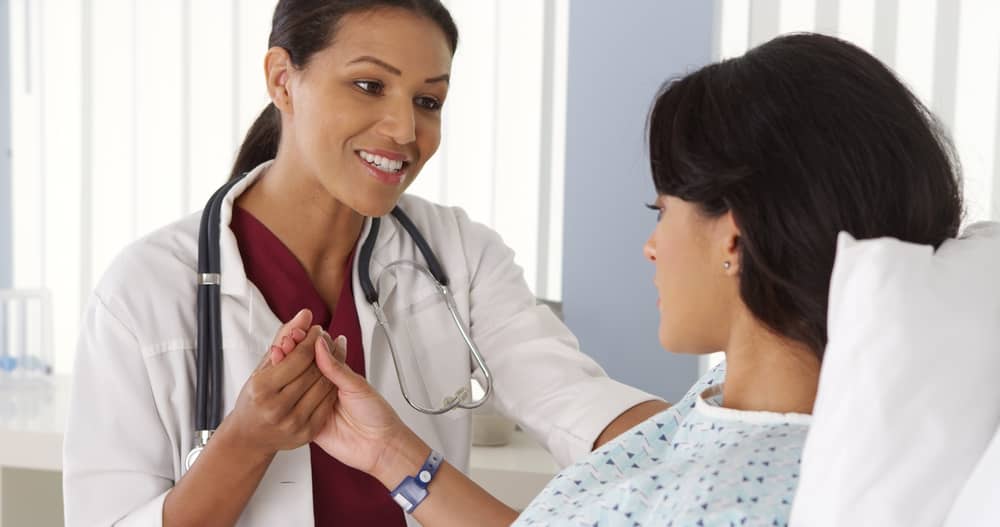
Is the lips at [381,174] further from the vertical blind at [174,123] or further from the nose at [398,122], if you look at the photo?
the vertical blind at [174,123]

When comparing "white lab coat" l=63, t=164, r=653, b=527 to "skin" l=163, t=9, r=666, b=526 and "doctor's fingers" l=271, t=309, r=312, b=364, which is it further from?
"doctor's fingers" l=271, t=309, r=312, b=364

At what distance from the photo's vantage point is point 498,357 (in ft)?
4.70

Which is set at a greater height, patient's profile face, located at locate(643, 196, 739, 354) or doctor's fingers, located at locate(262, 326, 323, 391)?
patient's profile face, located at locate(643, 196, 739, 354)

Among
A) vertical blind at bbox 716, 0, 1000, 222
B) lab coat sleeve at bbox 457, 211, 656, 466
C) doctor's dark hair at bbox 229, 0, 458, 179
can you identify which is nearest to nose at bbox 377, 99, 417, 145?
doctor's dark hair at bbox 229, 0, 458, 179

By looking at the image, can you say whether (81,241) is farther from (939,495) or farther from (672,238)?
(939,495)

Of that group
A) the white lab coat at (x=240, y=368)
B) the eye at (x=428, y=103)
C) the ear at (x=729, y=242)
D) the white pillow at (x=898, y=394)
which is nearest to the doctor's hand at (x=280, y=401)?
the white lab coat at (x=240, y=368)

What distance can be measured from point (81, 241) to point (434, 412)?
1.99 m

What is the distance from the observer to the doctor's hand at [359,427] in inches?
46.4

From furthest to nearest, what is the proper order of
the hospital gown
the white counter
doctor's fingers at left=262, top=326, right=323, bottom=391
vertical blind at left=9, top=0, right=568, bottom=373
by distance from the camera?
vertical blind at left=9, top=0, right=568, bottom=373 → the white counter → doctor's fingers at left=262, top=326, right=323, bottom=391 → the hospital gown

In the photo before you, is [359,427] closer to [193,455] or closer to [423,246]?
[193,455]

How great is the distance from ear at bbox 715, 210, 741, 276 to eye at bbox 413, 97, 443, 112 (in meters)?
0.53

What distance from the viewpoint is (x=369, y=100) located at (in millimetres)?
1304

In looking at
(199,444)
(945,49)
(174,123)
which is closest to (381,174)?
(199,444)

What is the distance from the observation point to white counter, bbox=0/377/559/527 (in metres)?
1.78
